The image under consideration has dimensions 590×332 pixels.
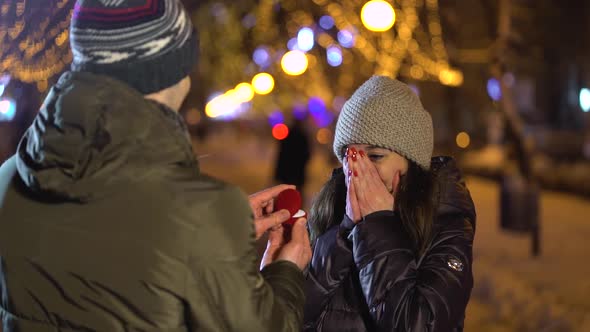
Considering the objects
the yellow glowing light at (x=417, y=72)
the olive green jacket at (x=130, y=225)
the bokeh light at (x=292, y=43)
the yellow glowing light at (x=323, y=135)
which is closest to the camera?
the olive green jacket at (x=130, y=225)

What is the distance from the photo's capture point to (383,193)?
8.39ft

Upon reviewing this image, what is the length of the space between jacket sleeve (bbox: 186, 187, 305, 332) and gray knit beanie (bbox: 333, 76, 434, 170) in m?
1.19

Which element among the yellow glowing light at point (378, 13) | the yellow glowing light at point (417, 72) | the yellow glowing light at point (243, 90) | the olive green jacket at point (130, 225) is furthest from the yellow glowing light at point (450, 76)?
the olive green jacket at point (130, 225)

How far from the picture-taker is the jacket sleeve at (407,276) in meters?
2.33

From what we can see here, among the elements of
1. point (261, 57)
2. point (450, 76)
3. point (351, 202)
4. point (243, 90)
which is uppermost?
point (351, 202)

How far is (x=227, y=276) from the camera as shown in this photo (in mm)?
1585

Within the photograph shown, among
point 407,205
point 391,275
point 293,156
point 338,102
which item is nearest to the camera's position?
point 391,275

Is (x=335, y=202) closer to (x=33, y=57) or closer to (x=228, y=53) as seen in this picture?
(x=33, y=57)

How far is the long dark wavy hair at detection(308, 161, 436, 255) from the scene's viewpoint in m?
2.59

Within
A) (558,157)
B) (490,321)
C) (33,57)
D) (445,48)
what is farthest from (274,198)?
(558,157)

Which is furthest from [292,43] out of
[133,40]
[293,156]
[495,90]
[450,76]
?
[133,40]

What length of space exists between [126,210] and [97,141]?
18 cm

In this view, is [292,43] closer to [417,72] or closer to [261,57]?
[261,57]

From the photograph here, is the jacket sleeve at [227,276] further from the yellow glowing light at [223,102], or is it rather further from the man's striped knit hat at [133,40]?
the yellow glowing light at [223,102]
